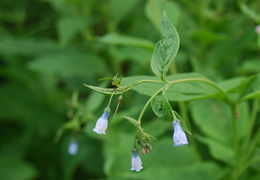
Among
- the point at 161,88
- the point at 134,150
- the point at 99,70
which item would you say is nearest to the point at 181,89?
the point at 161,88

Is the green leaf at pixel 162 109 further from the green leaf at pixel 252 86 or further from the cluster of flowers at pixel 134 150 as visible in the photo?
the green leaf at pixel 252 86

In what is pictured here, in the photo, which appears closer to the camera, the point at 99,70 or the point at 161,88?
the point at 161,88

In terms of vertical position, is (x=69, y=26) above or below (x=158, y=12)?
above

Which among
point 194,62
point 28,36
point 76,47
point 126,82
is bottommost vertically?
point 126,82

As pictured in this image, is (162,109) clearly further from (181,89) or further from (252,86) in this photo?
(252,86)

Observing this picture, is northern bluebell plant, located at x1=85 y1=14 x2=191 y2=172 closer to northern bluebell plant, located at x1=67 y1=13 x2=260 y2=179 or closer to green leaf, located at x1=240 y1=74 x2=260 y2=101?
northern bluebell plant, located at x1=67 y1=13 x2=260 y2=179

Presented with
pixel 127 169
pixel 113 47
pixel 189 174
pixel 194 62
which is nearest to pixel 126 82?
pixel 189 174

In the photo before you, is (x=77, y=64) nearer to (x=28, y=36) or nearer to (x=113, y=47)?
(x=113, y=47)

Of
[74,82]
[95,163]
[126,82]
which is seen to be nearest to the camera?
[126,82]
